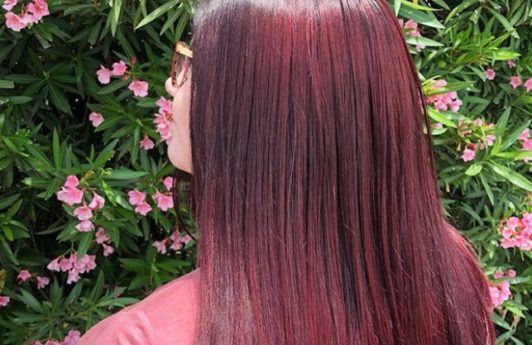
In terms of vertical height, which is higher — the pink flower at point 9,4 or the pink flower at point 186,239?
the pink flower at point 9,4

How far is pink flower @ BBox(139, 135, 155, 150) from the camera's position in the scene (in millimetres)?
1840

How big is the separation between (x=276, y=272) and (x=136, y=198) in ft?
3.15

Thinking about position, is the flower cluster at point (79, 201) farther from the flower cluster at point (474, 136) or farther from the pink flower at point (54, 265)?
the flower cluster at point (474, 136)

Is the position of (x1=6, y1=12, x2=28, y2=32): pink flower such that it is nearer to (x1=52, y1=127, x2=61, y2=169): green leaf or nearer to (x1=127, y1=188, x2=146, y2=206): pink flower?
(x1=52, y1=127, x2=61, y2=169): green leaf

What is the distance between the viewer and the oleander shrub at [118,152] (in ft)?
5.72

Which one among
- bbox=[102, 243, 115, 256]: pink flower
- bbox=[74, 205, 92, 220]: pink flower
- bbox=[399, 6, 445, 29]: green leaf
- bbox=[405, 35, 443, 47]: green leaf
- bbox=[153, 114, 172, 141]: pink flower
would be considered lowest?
bbox=[102, 243, 115, 256]: pink flower

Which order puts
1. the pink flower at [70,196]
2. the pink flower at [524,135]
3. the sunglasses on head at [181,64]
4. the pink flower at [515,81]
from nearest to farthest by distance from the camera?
the sunglasses on head at [181,64] < the pink flower at [70,196] < the pink flower at [524,135] < the pink flower at [515,81]

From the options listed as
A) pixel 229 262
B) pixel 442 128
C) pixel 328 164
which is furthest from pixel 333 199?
pixel 442 128

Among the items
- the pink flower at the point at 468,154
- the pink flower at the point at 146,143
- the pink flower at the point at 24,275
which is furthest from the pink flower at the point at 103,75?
the pink flower at the point at 468,154

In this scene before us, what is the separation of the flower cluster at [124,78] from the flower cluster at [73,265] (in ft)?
1.51

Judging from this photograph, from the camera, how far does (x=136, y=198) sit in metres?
1.77

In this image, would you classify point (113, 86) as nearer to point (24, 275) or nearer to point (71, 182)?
point (71, 182)

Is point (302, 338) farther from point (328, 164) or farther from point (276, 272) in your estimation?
point (328, 164)

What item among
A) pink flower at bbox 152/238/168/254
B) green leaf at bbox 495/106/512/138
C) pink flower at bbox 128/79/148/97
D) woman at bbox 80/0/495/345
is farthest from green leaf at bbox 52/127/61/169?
green leaf at bbox 495/106/512/138
